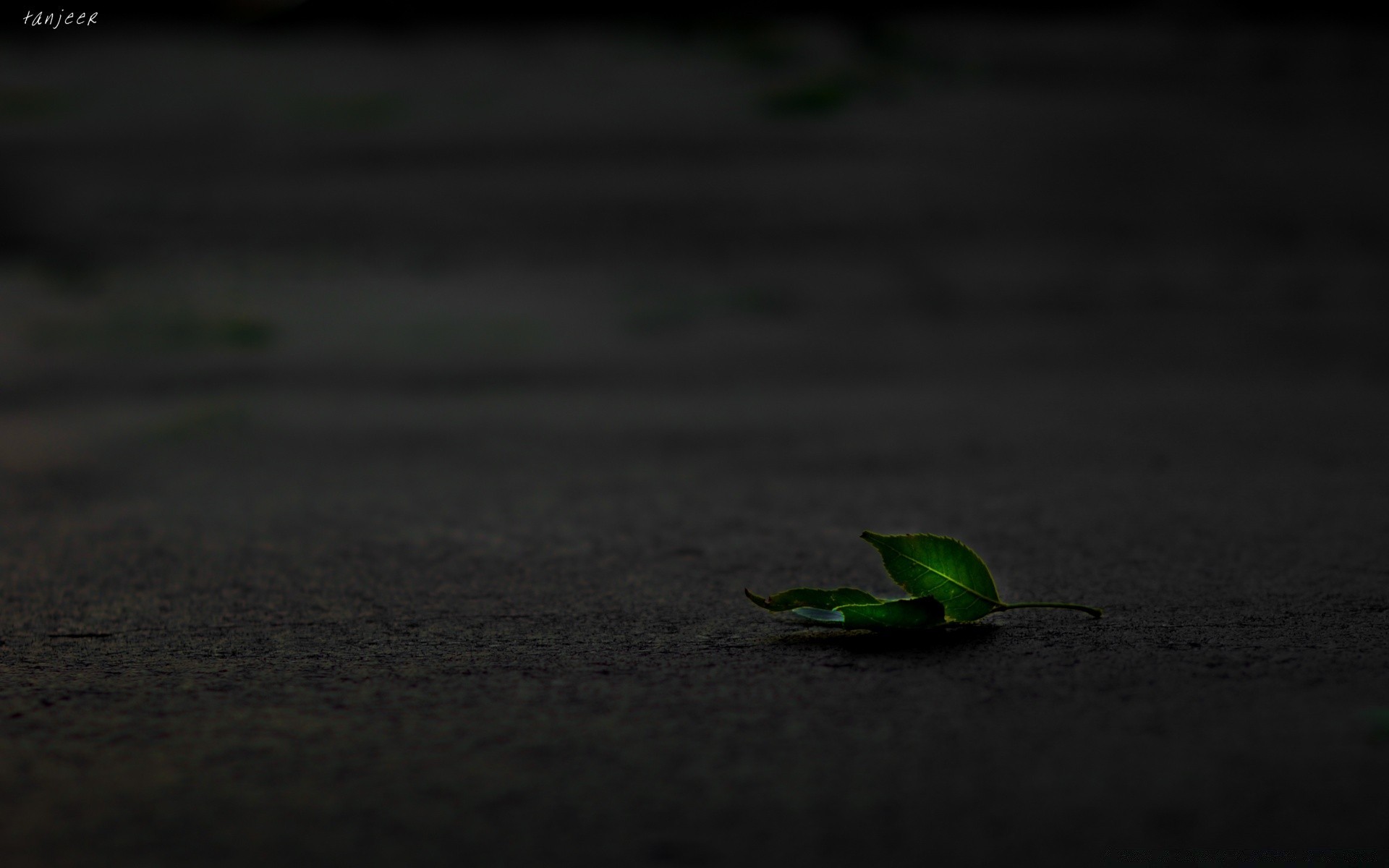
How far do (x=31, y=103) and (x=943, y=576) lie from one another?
7.53ft

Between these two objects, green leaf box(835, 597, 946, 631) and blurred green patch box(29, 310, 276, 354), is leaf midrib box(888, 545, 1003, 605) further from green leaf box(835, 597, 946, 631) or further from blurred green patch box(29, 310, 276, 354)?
blurred green patch box(29, 310, 276, 354)

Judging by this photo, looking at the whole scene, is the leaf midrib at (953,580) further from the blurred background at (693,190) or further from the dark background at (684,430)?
the blurred background at (693,190)

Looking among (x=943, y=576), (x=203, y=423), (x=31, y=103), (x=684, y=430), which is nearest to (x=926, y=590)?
(x=943, y=576)

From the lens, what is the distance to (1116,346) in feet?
6.66

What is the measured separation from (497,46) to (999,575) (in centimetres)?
181

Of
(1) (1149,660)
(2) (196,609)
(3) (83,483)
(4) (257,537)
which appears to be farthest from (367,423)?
(1) (1149,660)

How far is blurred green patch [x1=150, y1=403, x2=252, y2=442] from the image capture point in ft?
5.86

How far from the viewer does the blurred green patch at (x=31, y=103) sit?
2203 mm

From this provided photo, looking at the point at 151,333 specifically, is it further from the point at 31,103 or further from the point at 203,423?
the point at 31,103

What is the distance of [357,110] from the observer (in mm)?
2246

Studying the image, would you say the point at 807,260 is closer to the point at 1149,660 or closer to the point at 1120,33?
the point at 1120,33

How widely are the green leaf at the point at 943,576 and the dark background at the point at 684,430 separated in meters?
0.02

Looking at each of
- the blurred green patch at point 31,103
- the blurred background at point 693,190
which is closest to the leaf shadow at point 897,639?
the blurred background at point 693,190

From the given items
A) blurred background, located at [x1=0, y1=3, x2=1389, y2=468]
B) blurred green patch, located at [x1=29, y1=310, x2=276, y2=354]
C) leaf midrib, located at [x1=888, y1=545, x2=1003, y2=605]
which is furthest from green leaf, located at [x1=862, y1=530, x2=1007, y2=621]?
blurred green patch, located at [x1=29, y1=310, x2=276, y2=354]
